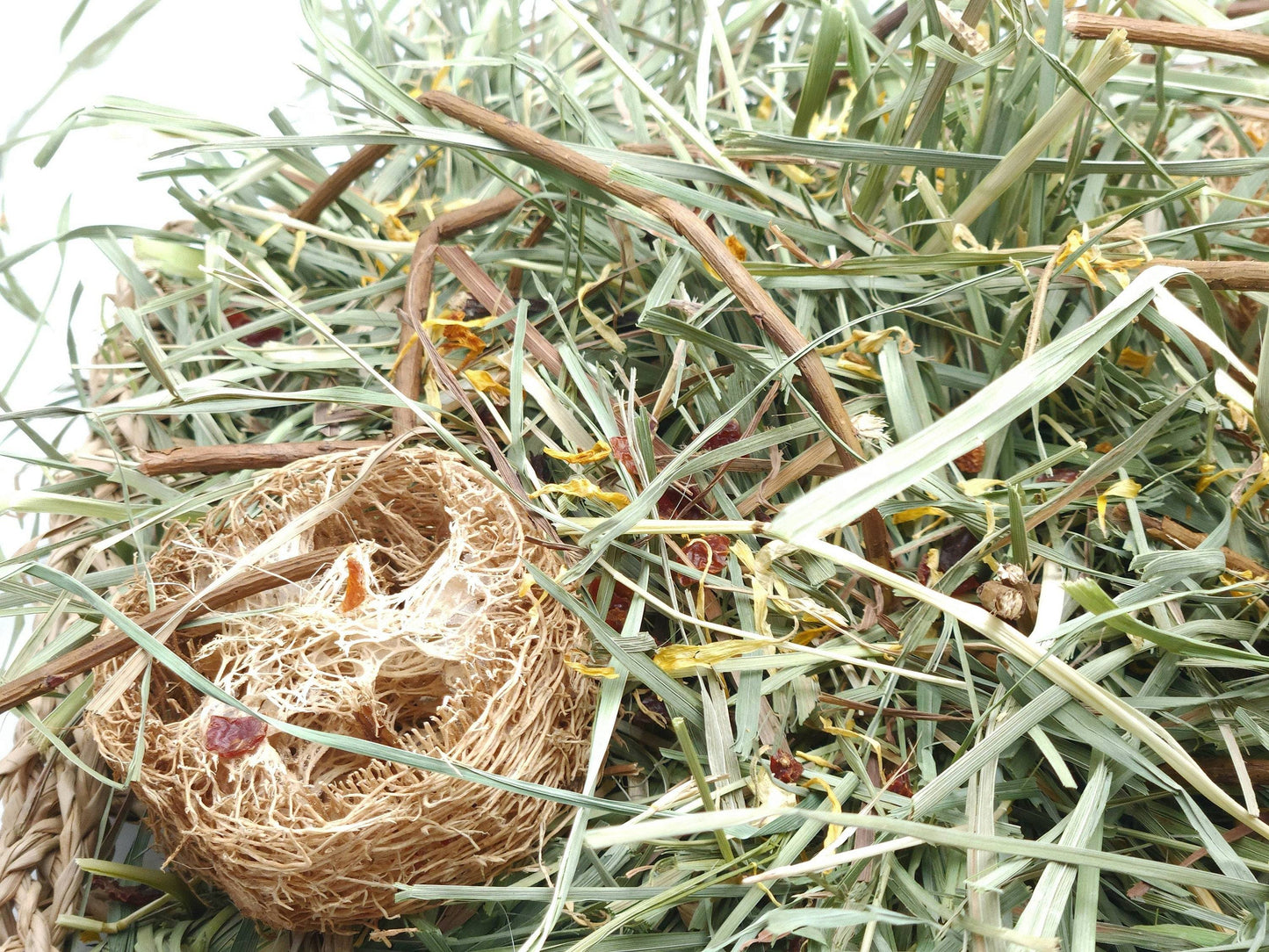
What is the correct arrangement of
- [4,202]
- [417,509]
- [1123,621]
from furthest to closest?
[4,202]
[417,509]
[1123,621]

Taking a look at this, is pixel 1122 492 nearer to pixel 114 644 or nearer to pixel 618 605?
pixel 618 605

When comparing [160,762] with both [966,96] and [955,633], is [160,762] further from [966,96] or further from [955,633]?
[966,96]

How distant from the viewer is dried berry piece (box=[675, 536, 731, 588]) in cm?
40

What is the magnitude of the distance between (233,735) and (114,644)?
0.06m

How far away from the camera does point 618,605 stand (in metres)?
0.42

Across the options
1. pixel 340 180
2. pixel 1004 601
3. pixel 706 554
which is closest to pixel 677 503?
pixel 706 554

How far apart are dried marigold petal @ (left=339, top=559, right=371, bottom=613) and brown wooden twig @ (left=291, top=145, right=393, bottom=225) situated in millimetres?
215

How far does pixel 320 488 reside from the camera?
0.41 meters

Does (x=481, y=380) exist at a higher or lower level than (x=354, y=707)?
higher

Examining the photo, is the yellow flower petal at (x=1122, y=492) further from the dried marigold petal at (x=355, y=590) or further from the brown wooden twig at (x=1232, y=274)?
the dried marigold petal at (x=355, y=590)

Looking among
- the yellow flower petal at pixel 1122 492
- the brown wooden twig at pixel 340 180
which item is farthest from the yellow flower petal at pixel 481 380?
the yellow flower petal at pixel 1122 492

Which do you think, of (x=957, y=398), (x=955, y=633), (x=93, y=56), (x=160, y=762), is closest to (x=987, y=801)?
(x=955, y=633)

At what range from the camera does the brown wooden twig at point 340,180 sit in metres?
0.50

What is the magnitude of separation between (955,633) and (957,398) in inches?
5.8
